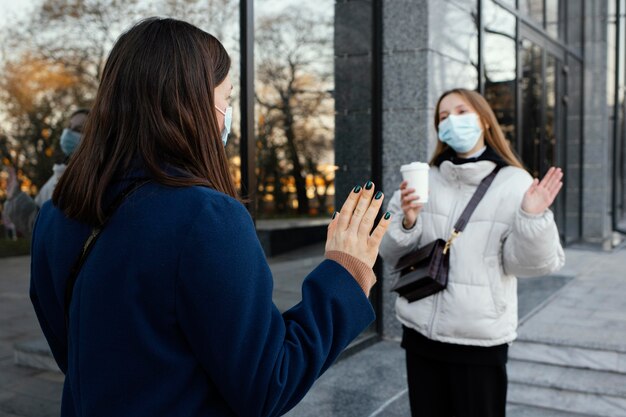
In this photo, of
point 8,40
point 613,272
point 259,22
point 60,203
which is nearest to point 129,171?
point 60,203

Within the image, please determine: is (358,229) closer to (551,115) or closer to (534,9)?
(534,9)

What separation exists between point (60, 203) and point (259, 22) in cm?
355

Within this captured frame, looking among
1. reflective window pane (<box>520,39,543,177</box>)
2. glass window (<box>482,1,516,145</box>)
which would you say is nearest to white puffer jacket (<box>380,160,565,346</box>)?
glass window (<box>482,1,516,145</box>)

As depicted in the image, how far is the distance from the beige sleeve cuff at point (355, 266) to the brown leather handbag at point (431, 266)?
161 cm

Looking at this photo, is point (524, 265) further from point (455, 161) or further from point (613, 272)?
point (613, 272)

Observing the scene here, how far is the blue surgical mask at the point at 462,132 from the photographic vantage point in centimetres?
330

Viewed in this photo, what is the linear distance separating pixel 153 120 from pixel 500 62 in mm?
7083

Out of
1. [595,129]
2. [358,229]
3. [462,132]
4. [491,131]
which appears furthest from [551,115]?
[358,229]

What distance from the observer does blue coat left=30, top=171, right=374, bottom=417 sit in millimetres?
1261

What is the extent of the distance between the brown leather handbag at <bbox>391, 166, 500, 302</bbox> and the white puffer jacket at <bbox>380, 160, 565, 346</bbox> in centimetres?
3

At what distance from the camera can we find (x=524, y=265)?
2.95 metres

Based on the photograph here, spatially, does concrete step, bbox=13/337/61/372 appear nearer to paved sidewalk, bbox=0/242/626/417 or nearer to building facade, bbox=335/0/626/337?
paved sidewalk, bbox=0/242/626/417

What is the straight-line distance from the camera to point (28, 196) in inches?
164

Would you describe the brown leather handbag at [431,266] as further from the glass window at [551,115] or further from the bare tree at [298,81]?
the glass window at [551,115]
